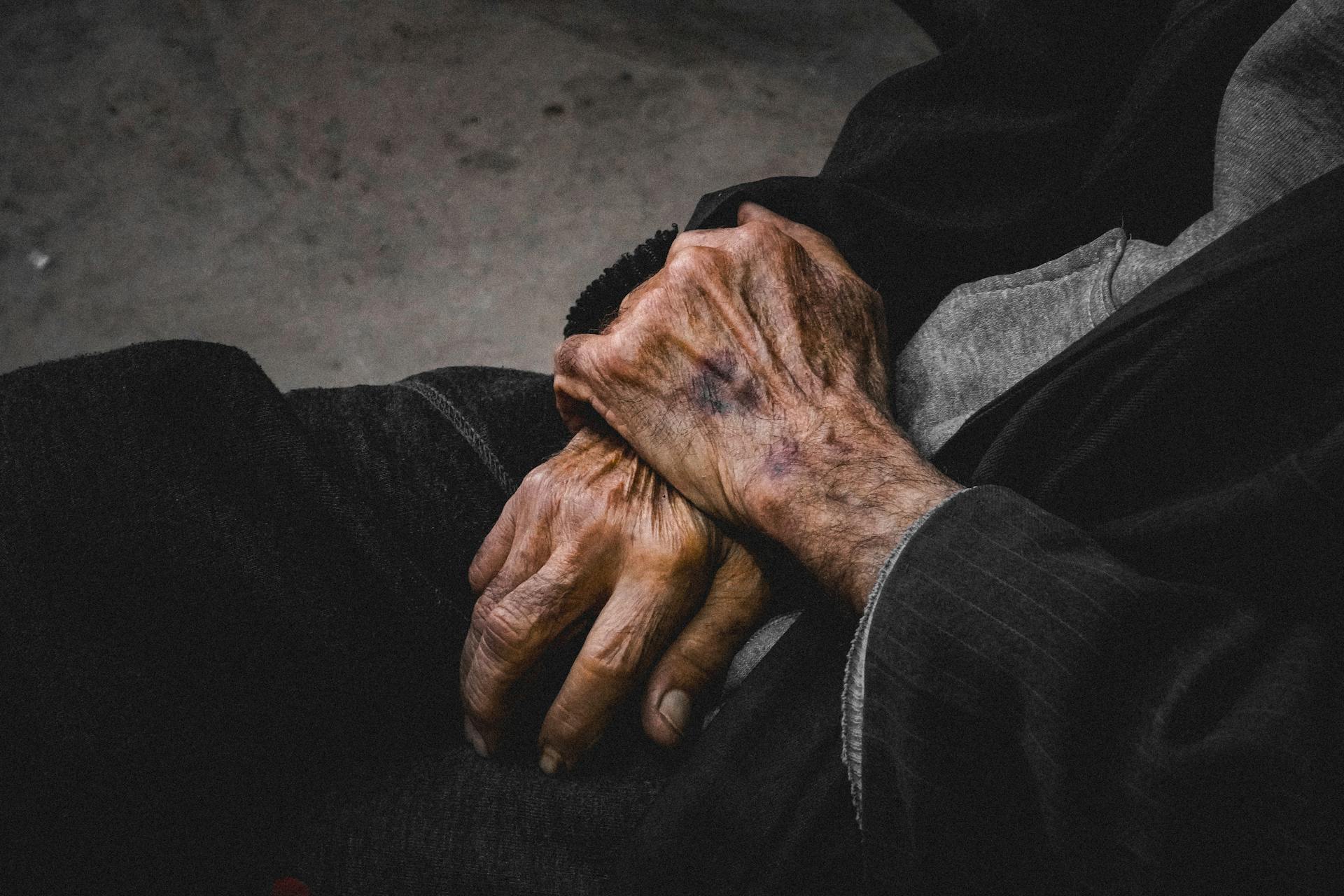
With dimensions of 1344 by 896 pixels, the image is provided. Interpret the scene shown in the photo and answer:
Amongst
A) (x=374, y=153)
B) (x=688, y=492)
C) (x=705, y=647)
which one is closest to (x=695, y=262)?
(x=688, y=492)

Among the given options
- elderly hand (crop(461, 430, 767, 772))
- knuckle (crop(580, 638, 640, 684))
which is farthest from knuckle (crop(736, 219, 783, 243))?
knuckle (crop(580, 638, 640, 684))

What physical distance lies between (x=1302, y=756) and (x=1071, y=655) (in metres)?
0.11

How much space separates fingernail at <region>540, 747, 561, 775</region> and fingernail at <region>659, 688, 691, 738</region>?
85 millimetres

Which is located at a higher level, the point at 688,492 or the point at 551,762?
the point at 688,492

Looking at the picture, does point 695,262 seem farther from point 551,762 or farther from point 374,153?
point 374,153

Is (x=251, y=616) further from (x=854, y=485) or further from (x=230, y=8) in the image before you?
(x=230, y=8)

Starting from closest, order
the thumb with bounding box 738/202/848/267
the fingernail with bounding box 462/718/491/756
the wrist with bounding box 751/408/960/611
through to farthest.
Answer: the wrist with bounding box 751/408/960/611 < the fingernail with bounding box 462/718/491/756 < the thumb with bounding box 738/202/848/267

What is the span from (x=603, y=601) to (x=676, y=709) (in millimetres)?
100

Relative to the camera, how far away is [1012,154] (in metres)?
0.85

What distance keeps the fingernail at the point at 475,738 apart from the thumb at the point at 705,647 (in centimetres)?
14

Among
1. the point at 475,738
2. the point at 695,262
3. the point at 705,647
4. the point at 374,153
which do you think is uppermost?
the point at 695,262

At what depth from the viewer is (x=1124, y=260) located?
0.72 m

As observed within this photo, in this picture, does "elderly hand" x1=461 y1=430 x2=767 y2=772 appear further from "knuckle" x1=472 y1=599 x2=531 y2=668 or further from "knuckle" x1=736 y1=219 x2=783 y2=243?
"knuckle" x1=736 y1=219 x2=783 y2=243

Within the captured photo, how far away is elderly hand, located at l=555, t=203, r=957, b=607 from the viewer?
0.59m
